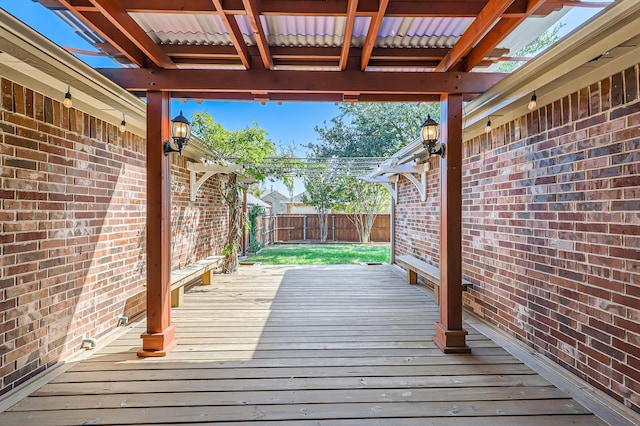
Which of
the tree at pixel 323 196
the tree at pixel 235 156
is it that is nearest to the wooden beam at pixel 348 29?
the tree at pixel 235 156

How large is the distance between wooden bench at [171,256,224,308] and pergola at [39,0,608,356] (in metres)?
1.24

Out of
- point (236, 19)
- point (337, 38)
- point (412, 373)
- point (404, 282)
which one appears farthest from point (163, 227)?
point (404, 282)

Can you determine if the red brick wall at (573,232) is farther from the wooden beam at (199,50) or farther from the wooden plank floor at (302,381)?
the wooden beam at (199,50)

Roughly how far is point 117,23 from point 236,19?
83cm

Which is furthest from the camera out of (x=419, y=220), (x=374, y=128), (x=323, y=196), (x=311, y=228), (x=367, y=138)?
(x=367, y=138)

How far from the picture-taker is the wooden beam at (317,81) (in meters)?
3.07

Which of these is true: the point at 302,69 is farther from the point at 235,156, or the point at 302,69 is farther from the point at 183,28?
the point at 235,156

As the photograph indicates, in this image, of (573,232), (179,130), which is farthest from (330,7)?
(573,232)

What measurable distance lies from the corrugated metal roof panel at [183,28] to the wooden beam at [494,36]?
2.17 metres

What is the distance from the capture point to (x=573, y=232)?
2609 mm

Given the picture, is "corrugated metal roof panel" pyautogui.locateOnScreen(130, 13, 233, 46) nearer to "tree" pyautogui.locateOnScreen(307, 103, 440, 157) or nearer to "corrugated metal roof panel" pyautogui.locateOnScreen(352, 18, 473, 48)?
"corrugated metal roof panel" pyautogui.locateOnScreen(352, 18, 473, 48)

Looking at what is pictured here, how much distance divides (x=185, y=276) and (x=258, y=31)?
347 cm

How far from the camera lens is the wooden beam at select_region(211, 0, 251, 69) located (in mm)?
2146

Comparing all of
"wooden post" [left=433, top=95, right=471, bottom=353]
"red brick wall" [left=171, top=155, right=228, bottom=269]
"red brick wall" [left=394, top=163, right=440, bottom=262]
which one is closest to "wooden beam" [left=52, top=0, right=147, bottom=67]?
"red brick wall" [left=171, top=155, right=228, bottom=269]
